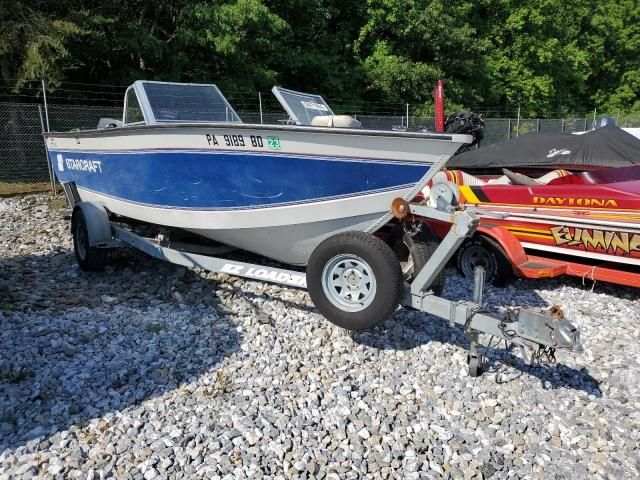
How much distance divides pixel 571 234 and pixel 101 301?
4.87 meters

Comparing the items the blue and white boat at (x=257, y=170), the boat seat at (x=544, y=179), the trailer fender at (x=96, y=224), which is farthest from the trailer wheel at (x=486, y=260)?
the trailer fender at (x=96, y=224)

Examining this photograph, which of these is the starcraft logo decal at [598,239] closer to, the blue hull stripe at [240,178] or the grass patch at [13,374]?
the blue hull stripe at [240,178]

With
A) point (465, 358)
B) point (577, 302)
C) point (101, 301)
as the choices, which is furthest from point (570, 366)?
point (101, 301)

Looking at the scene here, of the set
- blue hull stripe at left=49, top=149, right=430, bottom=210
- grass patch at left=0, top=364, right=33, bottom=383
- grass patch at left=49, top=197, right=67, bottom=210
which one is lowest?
grass patch at left=49, top=197, right=67, bottom=210

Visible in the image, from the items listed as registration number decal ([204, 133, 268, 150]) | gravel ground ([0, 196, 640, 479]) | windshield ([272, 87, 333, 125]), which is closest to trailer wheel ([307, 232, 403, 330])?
gravel ground ([0, 196, 640, 479])

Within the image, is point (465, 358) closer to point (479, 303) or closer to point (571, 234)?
point (479, 303)

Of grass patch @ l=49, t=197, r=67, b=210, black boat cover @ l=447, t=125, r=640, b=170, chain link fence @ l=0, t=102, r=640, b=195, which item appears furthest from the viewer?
chain link fence @ l=0, t=102, r=640, b=195

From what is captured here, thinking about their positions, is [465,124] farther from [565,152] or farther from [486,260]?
[486,260]

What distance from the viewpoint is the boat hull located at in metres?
4.20

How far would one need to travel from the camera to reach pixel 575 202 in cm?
598

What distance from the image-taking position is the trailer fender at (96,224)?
5698 millimetres

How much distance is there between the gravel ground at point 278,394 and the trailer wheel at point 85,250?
392 millimetres

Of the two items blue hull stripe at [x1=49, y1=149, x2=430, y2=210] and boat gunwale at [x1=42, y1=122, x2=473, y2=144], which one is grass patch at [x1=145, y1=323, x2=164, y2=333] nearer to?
blue hull stripe at [x1=49, y1=149, x2=430, y2=210]

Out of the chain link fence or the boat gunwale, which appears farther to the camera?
the chain link fence
